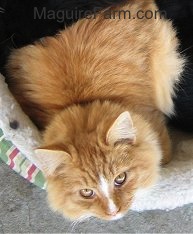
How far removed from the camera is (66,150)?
97 centimetres

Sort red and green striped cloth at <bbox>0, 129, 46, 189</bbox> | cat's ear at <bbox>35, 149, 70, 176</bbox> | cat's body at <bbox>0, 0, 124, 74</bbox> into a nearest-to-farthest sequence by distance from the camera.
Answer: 1. cat's ear at <bbox>35, 149, 70, 176</bbox>
2. cat's body at <bbox>0, 0, 124, 74</bbox>
3. red and green striped cloth at <bbox>0, 129, 46, 189</bbox>

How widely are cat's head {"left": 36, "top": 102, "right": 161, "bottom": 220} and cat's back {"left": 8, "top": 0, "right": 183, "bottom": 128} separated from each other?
0.06 m

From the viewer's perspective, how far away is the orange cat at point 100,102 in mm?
992

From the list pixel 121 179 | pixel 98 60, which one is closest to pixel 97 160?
pixel 121 179

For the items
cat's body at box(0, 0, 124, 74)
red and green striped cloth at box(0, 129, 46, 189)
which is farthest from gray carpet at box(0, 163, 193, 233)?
cat's body at box(0, 0, 124, 74)

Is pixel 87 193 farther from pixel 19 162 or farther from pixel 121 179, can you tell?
pixel 19 162

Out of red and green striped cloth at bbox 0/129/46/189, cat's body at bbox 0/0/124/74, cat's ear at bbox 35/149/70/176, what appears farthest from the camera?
red and green striped cloth at bbox 0/129/46/189

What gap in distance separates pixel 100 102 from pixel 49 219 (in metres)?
0.47

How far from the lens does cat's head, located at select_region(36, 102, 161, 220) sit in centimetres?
98

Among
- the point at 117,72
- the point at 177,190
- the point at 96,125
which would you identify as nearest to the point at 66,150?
the point at 96,125

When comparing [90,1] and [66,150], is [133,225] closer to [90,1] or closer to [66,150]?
[66,150]

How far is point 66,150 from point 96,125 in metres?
0.11

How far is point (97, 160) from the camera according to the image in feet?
3.26

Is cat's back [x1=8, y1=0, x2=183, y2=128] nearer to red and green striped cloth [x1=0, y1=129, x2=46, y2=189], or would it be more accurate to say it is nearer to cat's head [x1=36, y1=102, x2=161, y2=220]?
cat's head [x1=36, y1=102, x2=161, y2=220]
